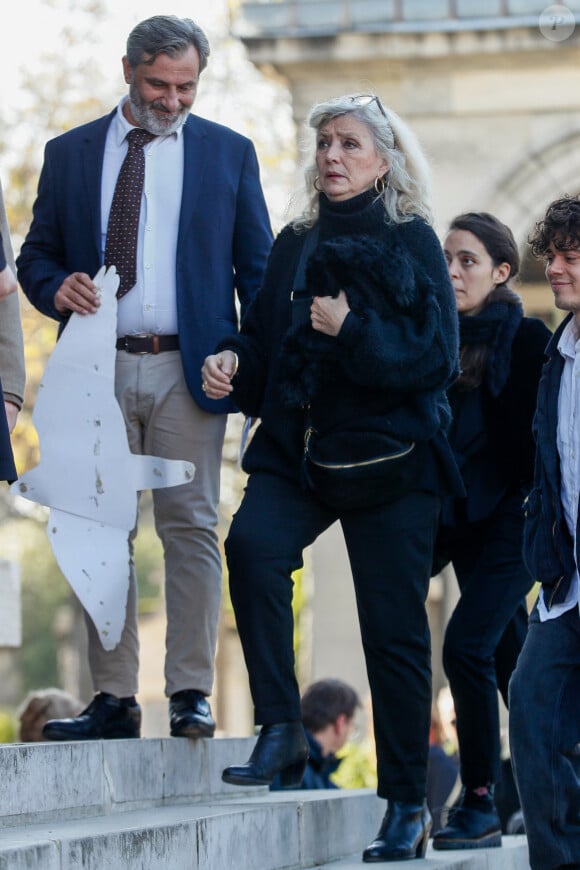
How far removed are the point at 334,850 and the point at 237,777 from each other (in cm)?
100

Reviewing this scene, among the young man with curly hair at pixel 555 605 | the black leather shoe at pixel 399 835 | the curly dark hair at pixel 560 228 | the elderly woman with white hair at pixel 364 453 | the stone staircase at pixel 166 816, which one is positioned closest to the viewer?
the stone staircase at pixel 166 816

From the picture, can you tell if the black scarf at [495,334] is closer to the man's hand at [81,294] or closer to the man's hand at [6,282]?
the man's hand at [81,294]

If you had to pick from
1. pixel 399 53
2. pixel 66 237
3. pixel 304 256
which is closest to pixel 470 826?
pixel 304 256

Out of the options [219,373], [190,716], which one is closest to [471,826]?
[190,716]

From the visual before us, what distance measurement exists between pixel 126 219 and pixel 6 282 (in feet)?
3.21

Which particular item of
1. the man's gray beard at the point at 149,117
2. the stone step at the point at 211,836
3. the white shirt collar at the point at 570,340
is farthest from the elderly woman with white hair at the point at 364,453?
the man's gray beard at the point at 149,117

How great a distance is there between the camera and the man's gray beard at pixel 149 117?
5.95m

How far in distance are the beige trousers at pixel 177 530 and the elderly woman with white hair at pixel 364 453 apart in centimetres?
57

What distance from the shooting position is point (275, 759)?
5098 mm

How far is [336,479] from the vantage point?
16.7 feet

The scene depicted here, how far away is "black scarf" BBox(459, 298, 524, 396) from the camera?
5875mm

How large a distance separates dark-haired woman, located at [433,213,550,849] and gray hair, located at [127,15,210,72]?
123 cm

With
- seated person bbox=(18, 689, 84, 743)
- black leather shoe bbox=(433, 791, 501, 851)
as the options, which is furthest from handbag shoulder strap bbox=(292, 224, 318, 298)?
seated person bbox=(18, 689, 84, 743)

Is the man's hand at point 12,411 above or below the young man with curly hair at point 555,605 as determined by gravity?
above
